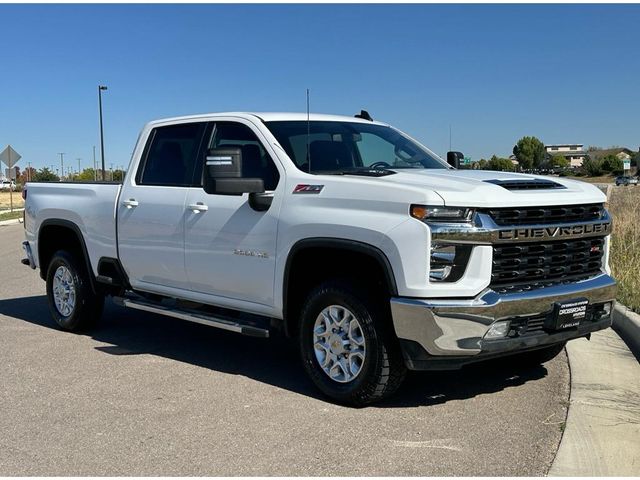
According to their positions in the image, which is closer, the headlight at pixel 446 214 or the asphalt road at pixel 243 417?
the asphalt road at pixel 243 417

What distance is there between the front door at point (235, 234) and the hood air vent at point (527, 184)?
1.60 meters

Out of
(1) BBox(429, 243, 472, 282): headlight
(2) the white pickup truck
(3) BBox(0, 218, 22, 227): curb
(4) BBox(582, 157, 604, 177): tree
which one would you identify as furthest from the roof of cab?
(4) BBox(582, 157, 604, 177): tree

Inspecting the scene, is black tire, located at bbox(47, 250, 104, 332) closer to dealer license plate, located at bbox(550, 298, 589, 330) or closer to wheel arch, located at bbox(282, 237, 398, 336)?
wheel arch, located at bbox(282, 237, 398, 336)

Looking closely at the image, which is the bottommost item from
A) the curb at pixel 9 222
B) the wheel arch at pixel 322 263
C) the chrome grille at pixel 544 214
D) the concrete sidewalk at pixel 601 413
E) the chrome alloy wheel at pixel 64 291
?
the curb at pixel 9 222

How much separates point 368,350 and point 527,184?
155 centimetres

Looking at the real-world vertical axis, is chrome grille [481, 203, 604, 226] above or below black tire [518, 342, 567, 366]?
above

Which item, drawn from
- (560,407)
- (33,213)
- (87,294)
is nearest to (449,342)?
(560,407)

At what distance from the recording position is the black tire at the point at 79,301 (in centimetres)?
729

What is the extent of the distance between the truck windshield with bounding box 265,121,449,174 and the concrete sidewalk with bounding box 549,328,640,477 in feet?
6.87

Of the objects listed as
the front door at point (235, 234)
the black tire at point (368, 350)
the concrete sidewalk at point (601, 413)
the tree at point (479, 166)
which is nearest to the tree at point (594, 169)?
the tree at point (479, 166)

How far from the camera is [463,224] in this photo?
4328 mm

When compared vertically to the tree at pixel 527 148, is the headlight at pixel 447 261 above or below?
below

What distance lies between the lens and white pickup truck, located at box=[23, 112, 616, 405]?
4344 millimetres

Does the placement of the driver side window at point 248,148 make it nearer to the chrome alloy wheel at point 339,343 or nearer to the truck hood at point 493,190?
the truck hood at point 493,190
